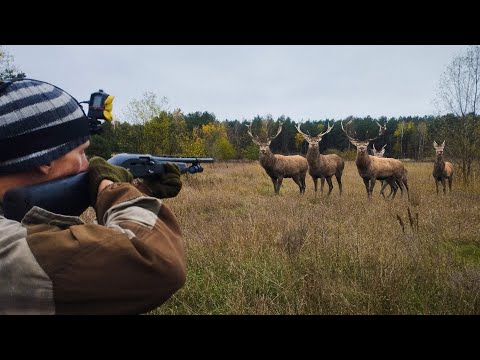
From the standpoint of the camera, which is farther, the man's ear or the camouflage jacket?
the man's ear

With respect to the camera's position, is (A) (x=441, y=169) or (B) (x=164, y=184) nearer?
(B) (x=164, y=184)

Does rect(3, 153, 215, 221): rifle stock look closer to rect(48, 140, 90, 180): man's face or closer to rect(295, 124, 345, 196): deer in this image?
rect(48, 140, 90, 180): man's face

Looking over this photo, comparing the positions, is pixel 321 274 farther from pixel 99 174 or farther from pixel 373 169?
pixel 373 169

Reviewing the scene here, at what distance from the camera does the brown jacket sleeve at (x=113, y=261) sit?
2.60ft

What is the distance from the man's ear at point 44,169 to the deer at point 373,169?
1088 centimetres

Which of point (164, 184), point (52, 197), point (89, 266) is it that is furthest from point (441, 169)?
point (89, 266)

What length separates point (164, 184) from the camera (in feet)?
5.98

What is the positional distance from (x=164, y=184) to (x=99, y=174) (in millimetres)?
703

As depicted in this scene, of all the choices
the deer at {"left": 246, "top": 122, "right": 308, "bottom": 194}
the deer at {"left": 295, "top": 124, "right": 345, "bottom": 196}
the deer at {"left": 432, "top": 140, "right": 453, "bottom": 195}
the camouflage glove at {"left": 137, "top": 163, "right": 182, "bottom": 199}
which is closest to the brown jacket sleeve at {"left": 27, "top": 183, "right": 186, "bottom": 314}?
the camouflage glove at {"left": 137, "top": 163, "right": 182, "bottom": 199}

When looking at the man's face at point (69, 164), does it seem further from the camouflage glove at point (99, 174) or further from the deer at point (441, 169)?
the deer at point (441, 169)

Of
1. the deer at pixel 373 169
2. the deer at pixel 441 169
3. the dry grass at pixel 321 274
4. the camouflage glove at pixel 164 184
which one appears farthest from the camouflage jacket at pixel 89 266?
the deer at pixel 441 169

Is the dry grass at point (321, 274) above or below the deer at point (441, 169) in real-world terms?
below

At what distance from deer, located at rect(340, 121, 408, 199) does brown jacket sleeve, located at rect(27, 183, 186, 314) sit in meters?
10.9

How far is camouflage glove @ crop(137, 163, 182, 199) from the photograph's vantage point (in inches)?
70.1
